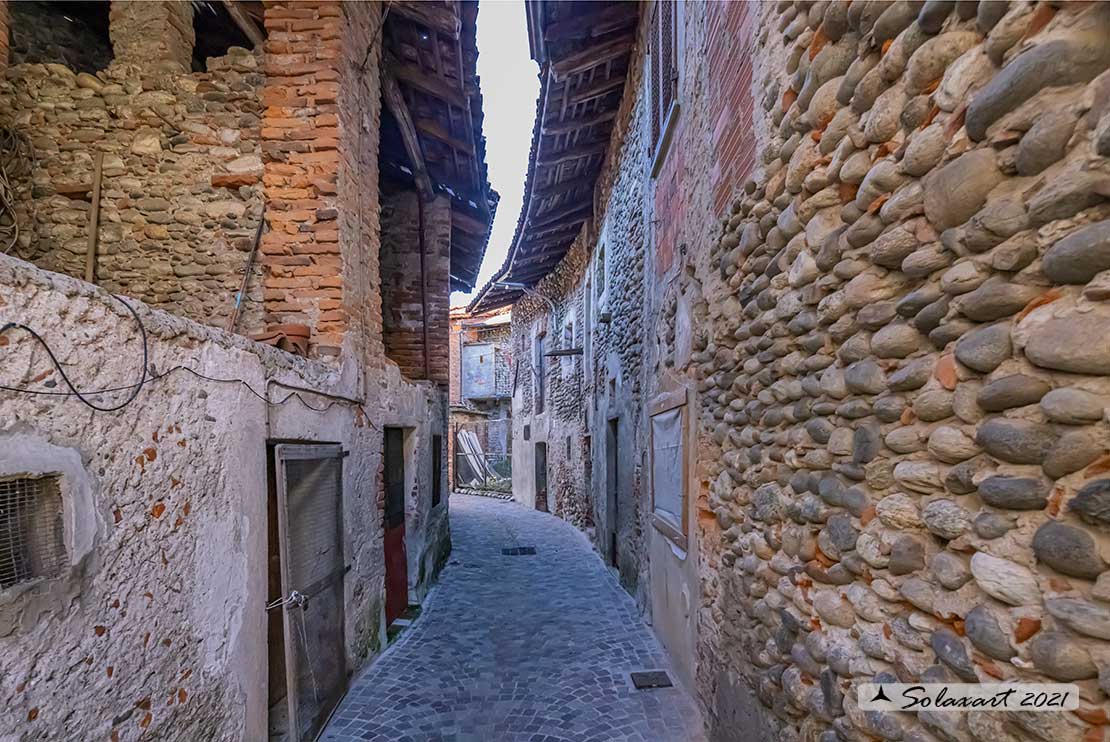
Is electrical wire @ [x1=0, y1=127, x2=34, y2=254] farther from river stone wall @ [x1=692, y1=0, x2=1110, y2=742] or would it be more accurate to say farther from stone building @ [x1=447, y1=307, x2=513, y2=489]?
stone building @ [x1=447, y1=307, x2=513, y2=489]

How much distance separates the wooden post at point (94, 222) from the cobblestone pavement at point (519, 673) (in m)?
3.62

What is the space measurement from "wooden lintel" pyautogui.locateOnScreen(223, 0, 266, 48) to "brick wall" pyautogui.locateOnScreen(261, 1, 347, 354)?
0.81 feet

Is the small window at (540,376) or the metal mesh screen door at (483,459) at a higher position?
the small window at (540,376)

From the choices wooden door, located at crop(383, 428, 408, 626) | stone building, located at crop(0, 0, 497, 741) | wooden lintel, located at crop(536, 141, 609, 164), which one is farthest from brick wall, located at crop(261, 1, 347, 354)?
wooden lintel, located at crop(536, 141, 609, 164)

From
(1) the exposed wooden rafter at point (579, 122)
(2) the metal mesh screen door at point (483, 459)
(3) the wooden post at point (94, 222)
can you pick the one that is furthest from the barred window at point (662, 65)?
(2) the metal mesh screen door at point (483, 459)

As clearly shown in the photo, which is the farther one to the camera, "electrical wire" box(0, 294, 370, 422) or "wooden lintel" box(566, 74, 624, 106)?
"wooden lintel" box(566, 74, 624, 106)

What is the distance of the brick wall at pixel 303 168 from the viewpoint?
4000 mm

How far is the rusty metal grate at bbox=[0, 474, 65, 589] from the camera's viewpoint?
61.1 inches

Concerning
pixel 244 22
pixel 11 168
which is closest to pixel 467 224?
pixel 244 22

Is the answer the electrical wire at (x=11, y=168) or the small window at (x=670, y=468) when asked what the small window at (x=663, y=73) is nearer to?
the small window at (x=670, y=468)

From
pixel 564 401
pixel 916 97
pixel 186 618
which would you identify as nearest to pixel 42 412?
pixel 186 618

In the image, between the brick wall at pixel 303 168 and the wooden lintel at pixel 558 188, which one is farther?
the wooden lintel at pixel 558 188

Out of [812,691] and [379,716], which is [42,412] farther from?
[379,716]

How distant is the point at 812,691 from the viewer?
2.13 m
